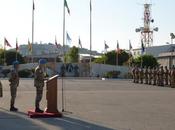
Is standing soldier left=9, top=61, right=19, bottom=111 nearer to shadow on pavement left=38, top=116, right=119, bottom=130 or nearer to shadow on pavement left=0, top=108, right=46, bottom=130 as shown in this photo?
shadow on pavement left=0, top=108, right=46, bottom=130

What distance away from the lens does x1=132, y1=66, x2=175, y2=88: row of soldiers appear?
4469cm

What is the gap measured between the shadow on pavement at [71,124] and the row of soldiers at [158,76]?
27366mm

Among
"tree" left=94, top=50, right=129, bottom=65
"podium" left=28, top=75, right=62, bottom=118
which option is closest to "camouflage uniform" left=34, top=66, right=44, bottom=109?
"podium" left=28, top=75, right=62, bottom=118

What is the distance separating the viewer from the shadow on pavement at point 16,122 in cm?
1435

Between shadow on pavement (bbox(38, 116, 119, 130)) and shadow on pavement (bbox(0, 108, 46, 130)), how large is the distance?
0.55 m

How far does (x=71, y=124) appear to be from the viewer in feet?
50.3

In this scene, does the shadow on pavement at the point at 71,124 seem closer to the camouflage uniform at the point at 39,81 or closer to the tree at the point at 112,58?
the camouflage uniform at the point at 39,81

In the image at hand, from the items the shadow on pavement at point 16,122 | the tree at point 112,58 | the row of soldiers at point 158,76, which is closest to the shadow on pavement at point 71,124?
the shadow on pavement at point 16,122

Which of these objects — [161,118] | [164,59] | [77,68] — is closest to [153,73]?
[161,118]

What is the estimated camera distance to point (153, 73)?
1925 inches

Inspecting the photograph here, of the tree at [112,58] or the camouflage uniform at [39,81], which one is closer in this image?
the camouflage uniform at [39,81]

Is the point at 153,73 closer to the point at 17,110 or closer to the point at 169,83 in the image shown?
the point at 169,83

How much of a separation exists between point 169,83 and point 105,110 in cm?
2737

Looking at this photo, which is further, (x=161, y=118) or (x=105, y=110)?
(x=105, y=110)
